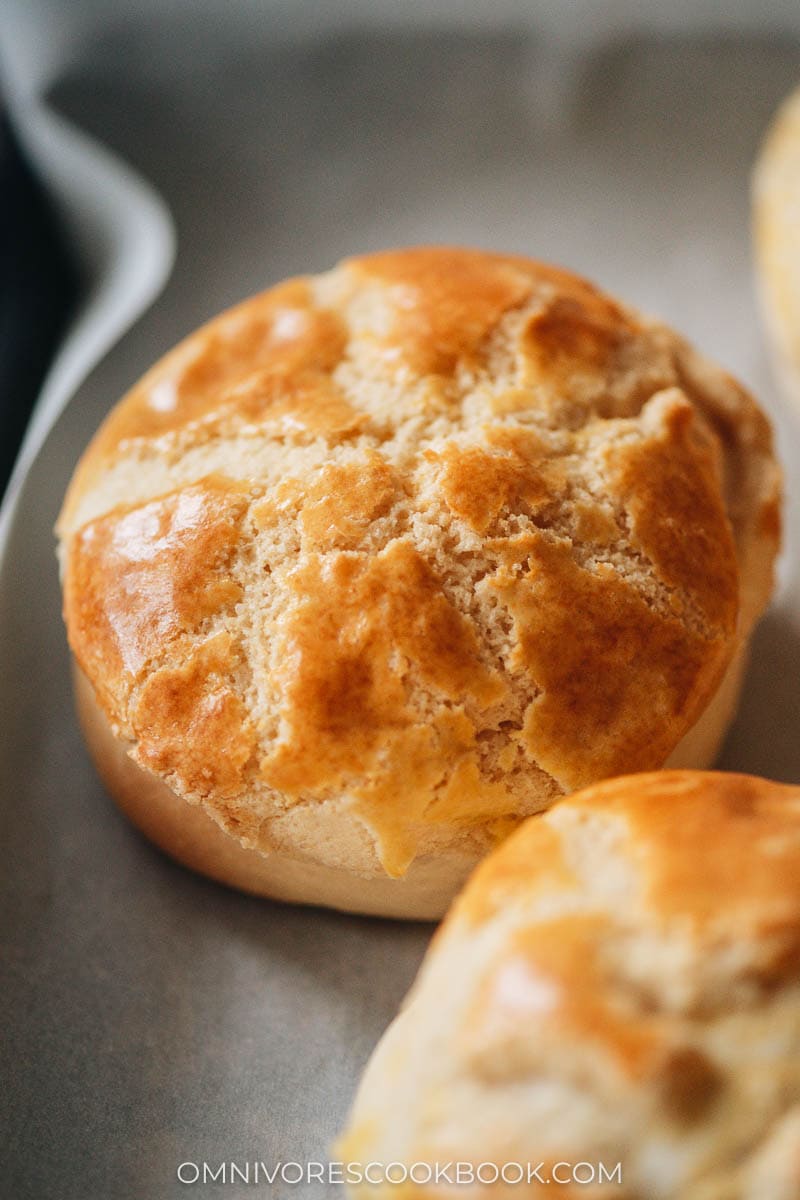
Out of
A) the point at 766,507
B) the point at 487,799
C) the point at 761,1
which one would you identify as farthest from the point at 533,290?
the point at 761,1

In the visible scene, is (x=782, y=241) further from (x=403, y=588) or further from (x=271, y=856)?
(x=271, y=856)

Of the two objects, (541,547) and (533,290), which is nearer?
(541,547)

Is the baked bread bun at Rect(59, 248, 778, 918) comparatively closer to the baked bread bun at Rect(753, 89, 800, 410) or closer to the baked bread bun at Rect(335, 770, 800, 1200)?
the baked bread bun at Rect(335, 770, 800, 1200)

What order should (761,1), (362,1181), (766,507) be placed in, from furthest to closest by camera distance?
1. (761,1)
2. (766,507)
3. (362,1181)

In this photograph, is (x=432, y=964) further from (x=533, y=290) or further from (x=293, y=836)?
(x=533, y=290)

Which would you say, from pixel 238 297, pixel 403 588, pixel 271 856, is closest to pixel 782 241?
pixel 238 297

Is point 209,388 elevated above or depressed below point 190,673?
above

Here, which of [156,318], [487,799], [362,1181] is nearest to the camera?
[362,1181]
